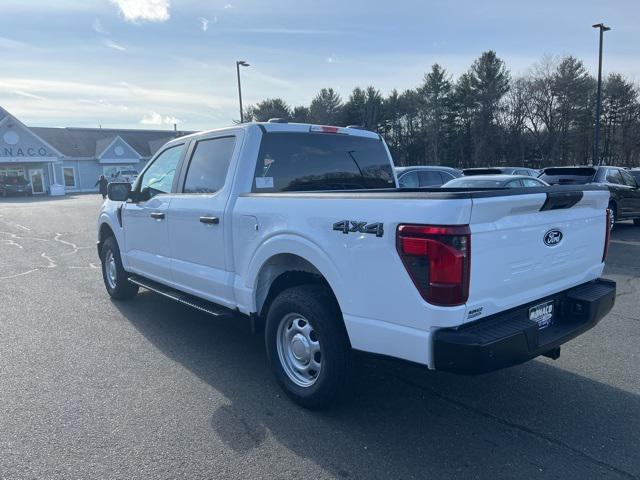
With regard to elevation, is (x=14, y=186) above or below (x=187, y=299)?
above

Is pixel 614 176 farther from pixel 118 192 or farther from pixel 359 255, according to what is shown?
pixel 359 255

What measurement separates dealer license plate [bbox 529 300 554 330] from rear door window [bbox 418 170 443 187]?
9674mm

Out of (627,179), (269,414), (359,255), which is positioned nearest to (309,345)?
(269,414)

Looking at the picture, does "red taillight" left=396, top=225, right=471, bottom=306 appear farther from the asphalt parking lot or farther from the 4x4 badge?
the asphalt parking lot

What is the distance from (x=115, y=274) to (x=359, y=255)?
4.67 m

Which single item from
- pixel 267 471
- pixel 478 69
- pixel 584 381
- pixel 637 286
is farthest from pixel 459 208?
pixel 478 69

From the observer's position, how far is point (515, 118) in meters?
47.9

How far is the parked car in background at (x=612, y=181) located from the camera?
42.1 feet

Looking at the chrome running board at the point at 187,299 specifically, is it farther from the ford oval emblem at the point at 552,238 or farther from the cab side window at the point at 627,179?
the cab side window at the point at 627,179

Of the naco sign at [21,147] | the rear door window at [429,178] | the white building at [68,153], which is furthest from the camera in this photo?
the white building at [68,153]

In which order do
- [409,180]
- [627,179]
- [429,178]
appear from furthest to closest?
1. [627,179]
2. [429,178]
3. [409,180]

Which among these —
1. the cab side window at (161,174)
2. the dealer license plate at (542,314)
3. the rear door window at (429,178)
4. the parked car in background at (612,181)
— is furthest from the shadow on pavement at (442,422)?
the parked car in background at (612,181)

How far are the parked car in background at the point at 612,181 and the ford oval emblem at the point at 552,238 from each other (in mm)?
10541

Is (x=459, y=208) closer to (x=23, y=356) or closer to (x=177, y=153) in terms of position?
(x=177, y=153)
